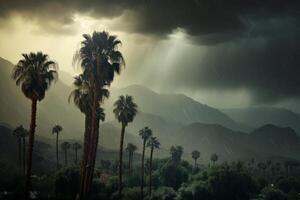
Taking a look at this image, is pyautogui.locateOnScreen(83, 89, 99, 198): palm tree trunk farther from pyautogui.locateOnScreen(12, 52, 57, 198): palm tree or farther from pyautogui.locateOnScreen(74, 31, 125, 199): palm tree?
pyautogui.locateOnScreen(12, 52, 57, 198): palm tree

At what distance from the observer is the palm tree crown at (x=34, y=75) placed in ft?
157

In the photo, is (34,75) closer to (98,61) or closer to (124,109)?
(98,61)

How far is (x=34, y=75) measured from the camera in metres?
48.0

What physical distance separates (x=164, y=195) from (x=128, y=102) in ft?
179

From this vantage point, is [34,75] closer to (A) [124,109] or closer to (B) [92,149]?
(B) [92,149]

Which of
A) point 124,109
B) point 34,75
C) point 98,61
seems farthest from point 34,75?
point 124,109

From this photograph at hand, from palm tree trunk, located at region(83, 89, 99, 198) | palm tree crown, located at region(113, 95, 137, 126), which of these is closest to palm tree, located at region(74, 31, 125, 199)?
palm tree trunk, located at region(83, 89, 99, 198)

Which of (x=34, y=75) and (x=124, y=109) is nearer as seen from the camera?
(x=34, y=75)

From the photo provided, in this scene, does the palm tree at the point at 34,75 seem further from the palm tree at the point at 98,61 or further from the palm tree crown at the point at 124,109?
the palm tree crown at the point at 124,109

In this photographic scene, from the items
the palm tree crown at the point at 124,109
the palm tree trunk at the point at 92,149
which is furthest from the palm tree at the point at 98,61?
the palm tree crown at the point at 124,109

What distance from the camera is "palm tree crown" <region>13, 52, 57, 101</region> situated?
157 feet

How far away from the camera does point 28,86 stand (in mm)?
47562

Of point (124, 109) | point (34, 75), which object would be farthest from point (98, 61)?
point (124, 109)

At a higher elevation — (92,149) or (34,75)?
(34,75)
